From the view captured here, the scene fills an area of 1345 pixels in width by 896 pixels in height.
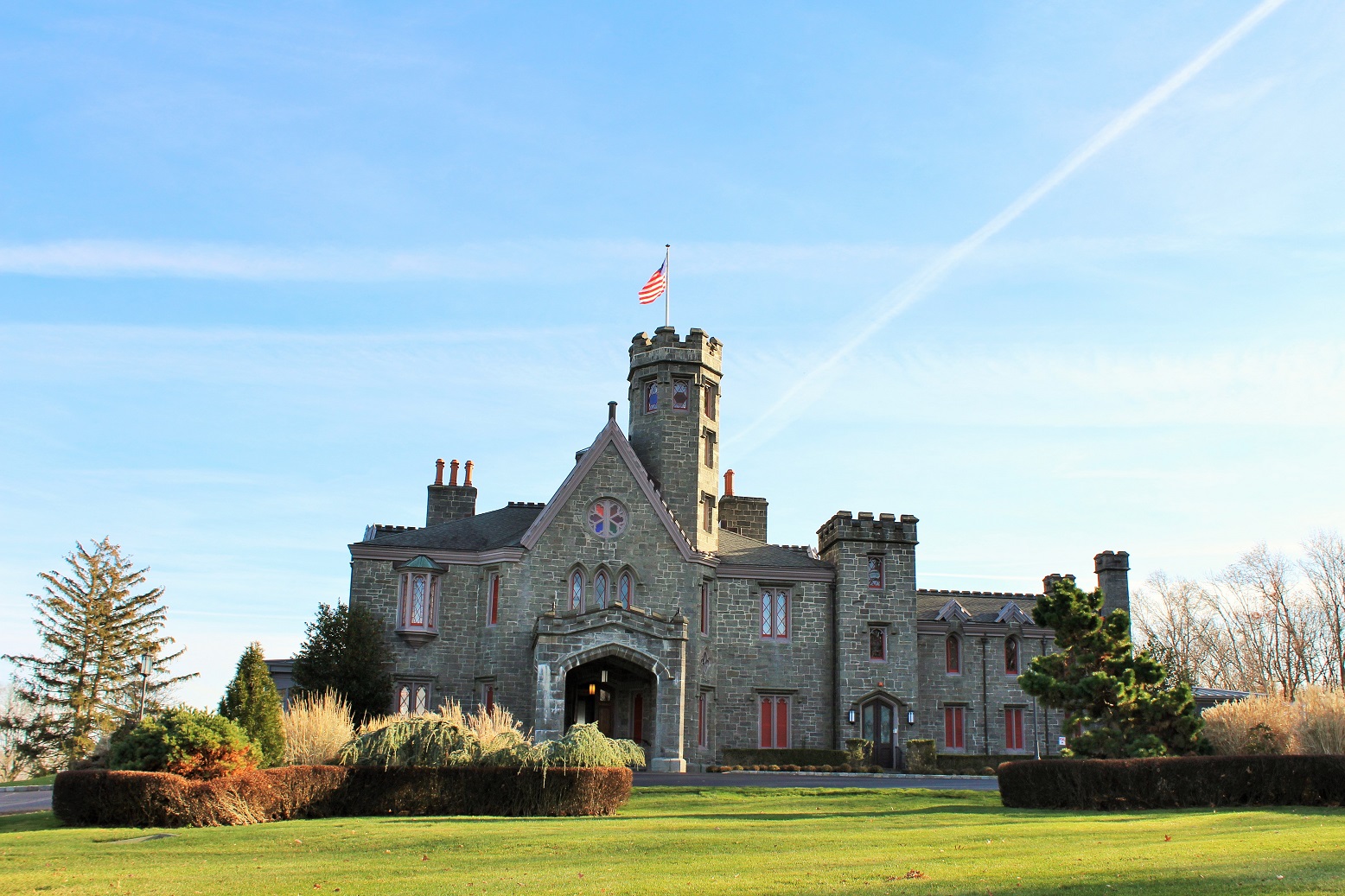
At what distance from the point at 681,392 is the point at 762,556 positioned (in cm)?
670

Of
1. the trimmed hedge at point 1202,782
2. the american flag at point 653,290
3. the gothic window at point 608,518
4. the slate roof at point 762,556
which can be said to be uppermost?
the american flag at point 653,290

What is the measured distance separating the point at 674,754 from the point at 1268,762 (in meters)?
19.2

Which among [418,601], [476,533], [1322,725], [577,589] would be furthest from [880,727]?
[1322,725]

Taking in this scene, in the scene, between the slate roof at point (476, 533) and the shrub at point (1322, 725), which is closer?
the shrub at point (1322, 725)

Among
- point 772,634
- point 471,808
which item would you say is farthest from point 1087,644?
point 772,634

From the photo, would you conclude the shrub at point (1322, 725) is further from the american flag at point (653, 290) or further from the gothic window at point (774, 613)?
the american flag at point (653, 290)

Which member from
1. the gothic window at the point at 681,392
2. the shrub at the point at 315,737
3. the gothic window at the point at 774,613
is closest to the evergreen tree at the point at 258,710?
the shrub at the point at 315,737

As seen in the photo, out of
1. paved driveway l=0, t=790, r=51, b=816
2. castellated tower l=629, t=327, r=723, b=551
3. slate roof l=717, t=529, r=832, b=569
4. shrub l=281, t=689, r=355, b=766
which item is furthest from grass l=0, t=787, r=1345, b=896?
castellated tower l=629, t=327, r=723, b=551

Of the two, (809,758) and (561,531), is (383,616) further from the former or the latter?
(809,758)

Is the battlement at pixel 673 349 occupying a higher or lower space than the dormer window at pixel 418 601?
higher

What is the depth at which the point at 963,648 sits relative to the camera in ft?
150

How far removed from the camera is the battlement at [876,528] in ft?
145

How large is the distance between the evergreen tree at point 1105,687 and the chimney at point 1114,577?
21.5 m

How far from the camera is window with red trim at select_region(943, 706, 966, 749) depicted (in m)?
45.2
